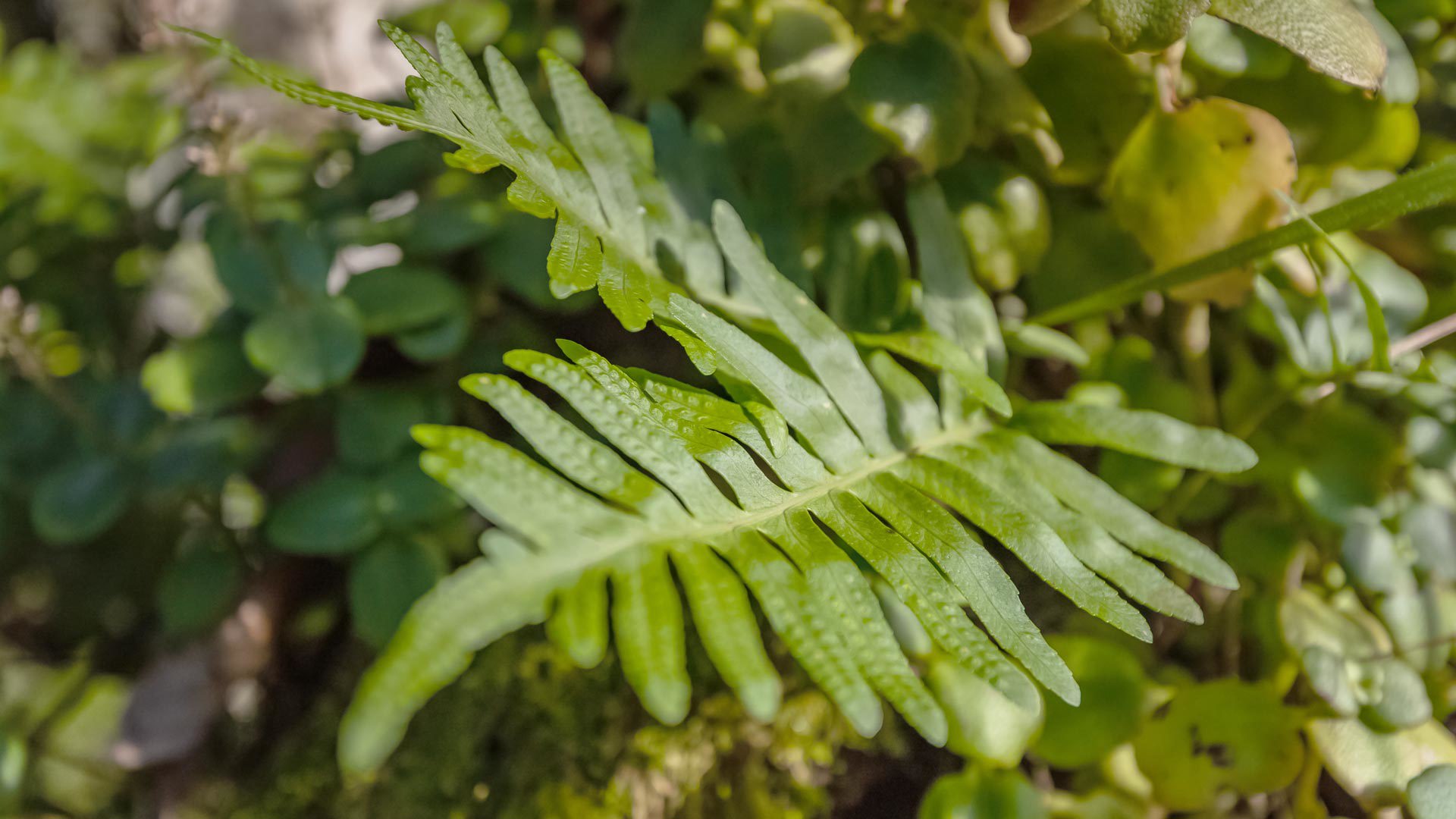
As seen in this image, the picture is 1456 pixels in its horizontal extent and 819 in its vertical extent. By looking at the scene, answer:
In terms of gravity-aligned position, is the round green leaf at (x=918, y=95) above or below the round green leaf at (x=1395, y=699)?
above

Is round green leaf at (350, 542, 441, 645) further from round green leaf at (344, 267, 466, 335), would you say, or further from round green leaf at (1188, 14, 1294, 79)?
round green leaf at (1188, 14, 1294, 79)

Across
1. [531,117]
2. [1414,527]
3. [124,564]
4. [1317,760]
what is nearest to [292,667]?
[124,564]

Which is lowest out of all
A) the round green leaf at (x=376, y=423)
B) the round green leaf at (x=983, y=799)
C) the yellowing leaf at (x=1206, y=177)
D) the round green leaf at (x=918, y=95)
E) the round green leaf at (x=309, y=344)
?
the round green leaf at (x=983, y=799)

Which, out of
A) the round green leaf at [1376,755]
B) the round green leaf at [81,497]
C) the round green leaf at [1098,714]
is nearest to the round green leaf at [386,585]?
the round green leaf at [81,497]

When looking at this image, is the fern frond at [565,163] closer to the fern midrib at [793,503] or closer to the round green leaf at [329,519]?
the fern midrib at [793,503]

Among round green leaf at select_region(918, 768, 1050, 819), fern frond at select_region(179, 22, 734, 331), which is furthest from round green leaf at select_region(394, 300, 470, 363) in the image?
round green leaf at select_region(918, 768, 1050, 819)

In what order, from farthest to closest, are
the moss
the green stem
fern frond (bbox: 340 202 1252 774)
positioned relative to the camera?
1. the moss
2. the green stem
3. fern frond (bbox: 340 202 1252 774)

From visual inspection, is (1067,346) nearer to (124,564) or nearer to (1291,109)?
(1291,109)

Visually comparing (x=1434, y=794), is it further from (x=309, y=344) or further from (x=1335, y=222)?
(x=309, y=344)
